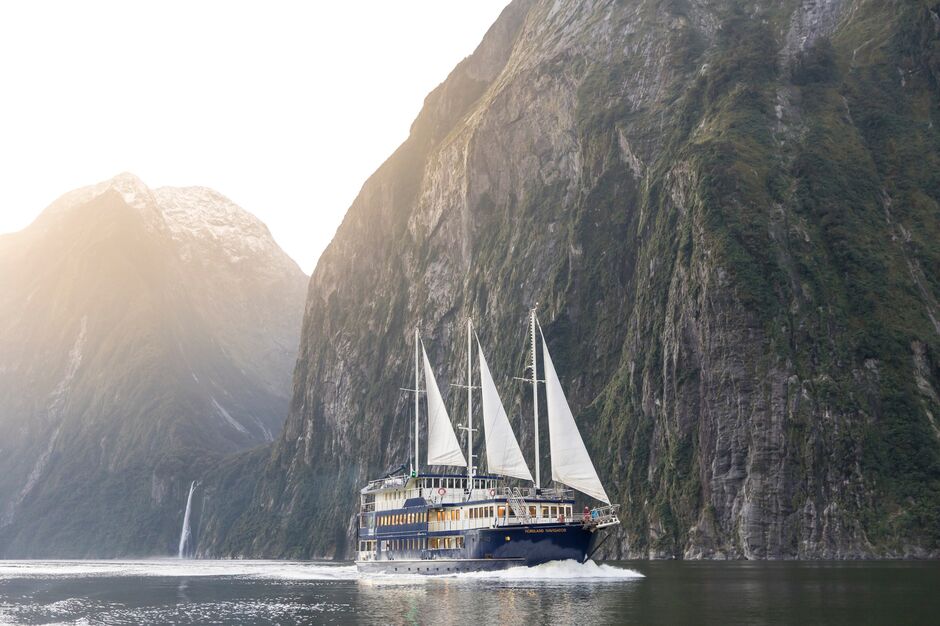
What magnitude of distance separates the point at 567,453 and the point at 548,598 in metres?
25.3

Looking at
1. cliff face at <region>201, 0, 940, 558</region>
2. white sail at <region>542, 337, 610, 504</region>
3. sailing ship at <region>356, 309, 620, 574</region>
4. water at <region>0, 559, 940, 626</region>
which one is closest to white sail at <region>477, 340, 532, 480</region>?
sailing ship at <region>356, 309, 620, 574</region>

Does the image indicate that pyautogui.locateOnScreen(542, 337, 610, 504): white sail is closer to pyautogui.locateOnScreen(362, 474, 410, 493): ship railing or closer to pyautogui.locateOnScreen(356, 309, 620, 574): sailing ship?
pyautogui.locateOnScreen(356, 309, 620, 574): sailing ship

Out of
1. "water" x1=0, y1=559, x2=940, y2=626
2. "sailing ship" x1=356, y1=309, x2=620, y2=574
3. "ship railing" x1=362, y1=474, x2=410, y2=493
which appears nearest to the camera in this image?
"water" x1=0, y1=559, x2=940, y2=626

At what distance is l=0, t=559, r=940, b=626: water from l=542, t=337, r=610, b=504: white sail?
22.7 ft

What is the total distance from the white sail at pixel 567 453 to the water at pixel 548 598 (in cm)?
693

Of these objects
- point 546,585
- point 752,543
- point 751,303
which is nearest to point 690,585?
point 546,585

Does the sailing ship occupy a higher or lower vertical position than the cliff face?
lower

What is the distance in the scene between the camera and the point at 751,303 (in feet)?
440

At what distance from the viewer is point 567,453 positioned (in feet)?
314

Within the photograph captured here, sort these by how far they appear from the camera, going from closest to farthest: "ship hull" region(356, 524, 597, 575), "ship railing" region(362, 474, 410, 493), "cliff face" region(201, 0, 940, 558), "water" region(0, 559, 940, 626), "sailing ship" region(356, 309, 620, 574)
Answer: "water" region(0, 559, 940, 626), "ship hull" region(356, 524, 597, 575), "sailing ship" region(356, 309, 620, 574), "ship railing" region(362, 474, 410, 493), "cliff face" region(201, 0, 940, 558)

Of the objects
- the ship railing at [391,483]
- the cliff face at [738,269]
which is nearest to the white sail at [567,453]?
the ship railing at [391,483]

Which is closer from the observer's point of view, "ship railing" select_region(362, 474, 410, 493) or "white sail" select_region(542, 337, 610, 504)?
"white sail" select_region(542, 337, 610, 504)

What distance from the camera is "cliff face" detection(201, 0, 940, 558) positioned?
124 meters

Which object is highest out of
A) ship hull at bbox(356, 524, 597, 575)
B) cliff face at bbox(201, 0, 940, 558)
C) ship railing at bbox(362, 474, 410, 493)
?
cliff face at bbox(201, 0, 940, 558)
